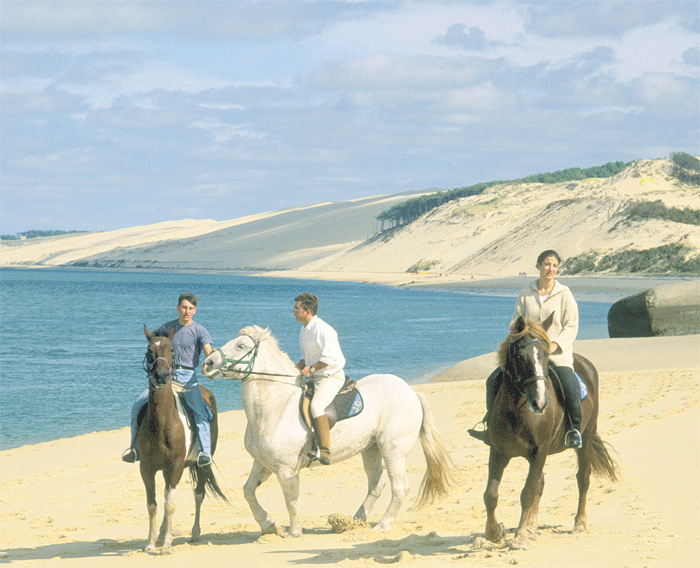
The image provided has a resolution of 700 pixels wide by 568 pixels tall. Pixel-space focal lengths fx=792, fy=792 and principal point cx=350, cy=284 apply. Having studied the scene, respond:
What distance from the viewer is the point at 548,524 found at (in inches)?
301

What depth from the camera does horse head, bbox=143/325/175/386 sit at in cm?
707

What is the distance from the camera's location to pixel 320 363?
7602 millimetres

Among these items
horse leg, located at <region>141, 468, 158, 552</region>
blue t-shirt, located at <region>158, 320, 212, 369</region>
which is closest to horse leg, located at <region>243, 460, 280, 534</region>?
horse leg, located at <region>141, 468, 158, 552</region>

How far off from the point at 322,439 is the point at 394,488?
101 centimetres

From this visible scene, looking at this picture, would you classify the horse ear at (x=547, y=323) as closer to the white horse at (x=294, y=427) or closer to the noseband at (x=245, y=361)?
the white horse at (x=294, y=427)

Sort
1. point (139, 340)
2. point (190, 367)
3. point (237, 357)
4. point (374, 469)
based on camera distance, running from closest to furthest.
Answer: point (237, 357) < point (190, 367) < point (374, 469) < point (139, 340)

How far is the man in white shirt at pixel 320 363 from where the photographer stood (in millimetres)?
7551

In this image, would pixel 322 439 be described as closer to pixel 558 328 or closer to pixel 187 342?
pixel 187 342

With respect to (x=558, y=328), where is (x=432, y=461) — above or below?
below

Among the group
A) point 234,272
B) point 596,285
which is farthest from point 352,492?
point 234,272

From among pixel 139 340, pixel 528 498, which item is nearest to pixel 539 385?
pixel 528 498

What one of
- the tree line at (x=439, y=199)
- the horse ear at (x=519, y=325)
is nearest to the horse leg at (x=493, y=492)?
the horse ear at (x=519, y=325)

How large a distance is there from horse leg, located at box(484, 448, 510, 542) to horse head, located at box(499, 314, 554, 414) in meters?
0.67

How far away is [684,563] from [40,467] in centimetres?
988
